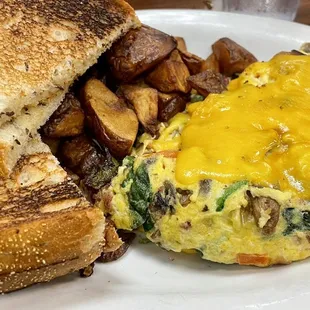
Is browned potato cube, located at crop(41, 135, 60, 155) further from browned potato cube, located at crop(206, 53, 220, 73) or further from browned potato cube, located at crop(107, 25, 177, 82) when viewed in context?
browned potato cube, located at crop(206, 53, 220, 73)

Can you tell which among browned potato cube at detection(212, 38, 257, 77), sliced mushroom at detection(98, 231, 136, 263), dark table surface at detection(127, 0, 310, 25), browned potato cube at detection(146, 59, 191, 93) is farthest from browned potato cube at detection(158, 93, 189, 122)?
dark table surface at detection(127, 0, 310, 25)

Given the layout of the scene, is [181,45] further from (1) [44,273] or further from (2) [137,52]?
(1) [44,273]

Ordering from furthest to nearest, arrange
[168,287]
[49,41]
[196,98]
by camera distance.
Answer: [196,98] → [49,41] → [168,287]

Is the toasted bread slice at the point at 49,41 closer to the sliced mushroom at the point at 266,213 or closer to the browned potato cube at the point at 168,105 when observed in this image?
the browned potato cube at the point at 168,105

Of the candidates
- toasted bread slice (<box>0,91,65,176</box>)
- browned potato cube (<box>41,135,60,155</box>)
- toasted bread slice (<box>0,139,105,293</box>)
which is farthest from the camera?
browned potato cube (<box>41,135,60,155</box>)

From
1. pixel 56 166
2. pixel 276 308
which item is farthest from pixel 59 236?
pixel 276 308

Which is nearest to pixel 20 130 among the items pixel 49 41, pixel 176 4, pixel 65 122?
pixel 65 122

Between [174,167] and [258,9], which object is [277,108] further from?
[258,9]

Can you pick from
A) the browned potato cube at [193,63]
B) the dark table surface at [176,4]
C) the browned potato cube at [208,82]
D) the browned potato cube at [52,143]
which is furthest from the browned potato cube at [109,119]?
the dark table surface at [176,4]
